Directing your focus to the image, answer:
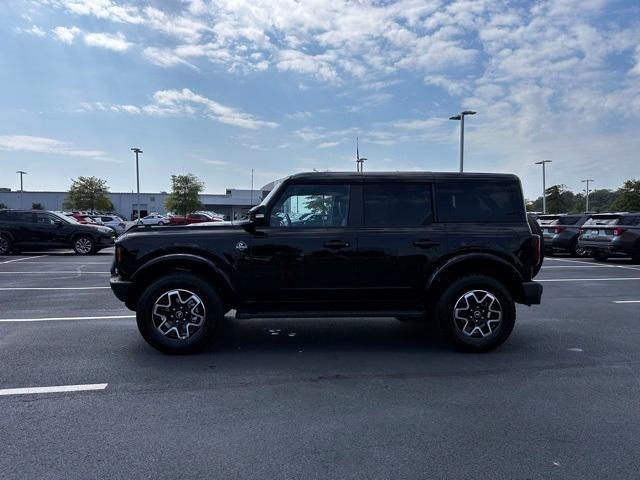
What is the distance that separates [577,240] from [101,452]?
1832 cm

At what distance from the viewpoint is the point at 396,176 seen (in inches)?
220

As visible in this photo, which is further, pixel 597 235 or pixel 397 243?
pixel 597 235

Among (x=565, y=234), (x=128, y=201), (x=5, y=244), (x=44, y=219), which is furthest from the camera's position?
(x=128, y=201)

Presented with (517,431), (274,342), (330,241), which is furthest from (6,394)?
(517,431)

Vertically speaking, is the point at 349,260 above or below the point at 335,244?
below

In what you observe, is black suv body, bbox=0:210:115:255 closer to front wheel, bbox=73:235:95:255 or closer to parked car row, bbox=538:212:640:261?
front wheel, bbox=73:235:95:255

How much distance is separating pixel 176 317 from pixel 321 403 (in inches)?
82.2

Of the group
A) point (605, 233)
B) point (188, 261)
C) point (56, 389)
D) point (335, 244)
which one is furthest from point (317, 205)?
point (605, 233)

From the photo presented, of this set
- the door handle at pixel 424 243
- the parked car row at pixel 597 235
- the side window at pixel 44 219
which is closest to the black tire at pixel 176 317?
the door handle at pixel 424 243

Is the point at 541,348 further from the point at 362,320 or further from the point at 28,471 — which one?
the point at 28,471

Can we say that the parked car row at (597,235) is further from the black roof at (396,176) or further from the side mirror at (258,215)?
the side mirror at (258,215)

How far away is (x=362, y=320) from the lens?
7.16 meters

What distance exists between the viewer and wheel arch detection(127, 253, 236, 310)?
5246mm

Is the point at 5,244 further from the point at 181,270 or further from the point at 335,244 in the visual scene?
the point at 335,244
